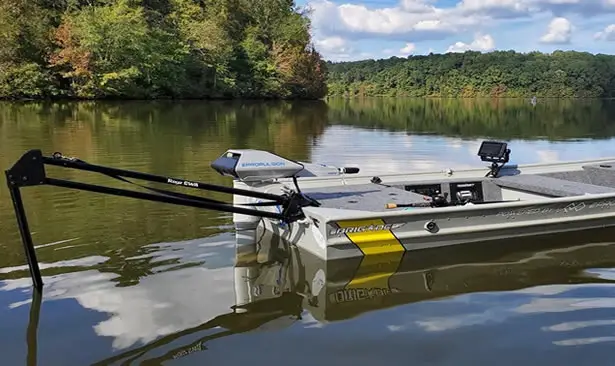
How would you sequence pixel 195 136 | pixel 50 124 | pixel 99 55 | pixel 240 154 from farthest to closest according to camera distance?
1. pixel 99 55
2. pixel 50 124
3. pixel 195 136
4. pixel 240 154

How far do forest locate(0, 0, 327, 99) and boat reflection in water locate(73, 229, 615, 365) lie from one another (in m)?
38.2

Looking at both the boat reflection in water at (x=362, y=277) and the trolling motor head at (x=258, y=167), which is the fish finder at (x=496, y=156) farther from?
the trolling motor head at (x=258, y=167)

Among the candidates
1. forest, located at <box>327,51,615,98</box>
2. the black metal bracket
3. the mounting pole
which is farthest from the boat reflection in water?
forest, located at <box>327,51,615,98</box>

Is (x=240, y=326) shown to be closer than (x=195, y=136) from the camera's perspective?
Yes

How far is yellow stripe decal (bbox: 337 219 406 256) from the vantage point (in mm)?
5916

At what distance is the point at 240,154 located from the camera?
6879 mm

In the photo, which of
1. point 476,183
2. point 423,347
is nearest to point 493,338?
point 423,347

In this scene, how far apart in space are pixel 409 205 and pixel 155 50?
42.3 meters

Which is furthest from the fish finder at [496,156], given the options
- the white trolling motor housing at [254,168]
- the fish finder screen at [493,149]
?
the white trolling motor housing at [254,168]

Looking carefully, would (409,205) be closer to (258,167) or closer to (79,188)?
(258,167)

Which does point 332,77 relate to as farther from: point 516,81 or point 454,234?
point 454,234

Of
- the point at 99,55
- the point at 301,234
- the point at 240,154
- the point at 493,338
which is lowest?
the point at 493,338

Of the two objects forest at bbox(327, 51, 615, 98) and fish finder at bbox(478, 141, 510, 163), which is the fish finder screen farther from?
forest at bbox(327, 51, 615, 98)

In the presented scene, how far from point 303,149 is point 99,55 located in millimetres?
30150
